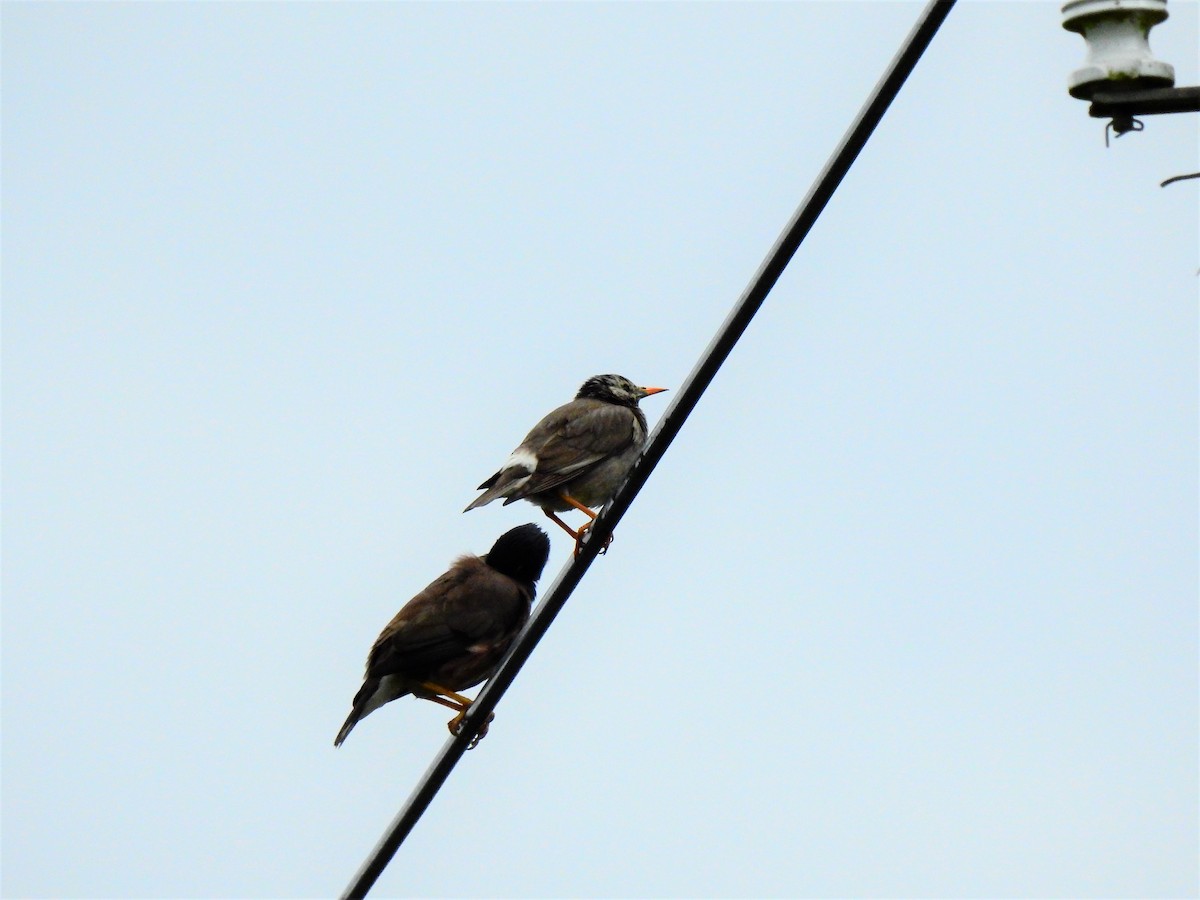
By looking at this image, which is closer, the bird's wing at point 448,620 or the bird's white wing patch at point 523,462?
the bird's wing at point 448,620

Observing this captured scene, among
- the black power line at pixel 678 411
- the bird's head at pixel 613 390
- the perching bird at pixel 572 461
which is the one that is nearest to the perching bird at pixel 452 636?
the perching bird at pixel 572 461

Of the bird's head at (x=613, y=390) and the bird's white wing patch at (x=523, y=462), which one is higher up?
the bird's head at (x=613, y=390)

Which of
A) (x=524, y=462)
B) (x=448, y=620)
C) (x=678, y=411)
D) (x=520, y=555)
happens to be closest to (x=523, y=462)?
(x=524, y=462)

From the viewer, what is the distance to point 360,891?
5.36 meters

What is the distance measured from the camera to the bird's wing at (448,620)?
761cm

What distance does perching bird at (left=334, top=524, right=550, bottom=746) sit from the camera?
7562mm

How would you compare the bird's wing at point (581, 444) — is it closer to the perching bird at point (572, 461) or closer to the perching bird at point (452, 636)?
the perching bird at point (572, 461)

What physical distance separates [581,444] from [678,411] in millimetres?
3911

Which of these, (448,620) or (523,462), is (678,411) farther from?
(523,462)

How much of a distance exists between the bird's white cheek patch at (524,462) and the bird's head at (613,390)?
101cm

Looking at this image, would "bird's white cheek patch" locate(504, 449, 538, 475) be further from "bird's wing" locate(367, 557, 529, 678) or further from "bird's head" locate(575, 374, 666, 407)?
"bird's head" locate(575, 374, 666, 407)

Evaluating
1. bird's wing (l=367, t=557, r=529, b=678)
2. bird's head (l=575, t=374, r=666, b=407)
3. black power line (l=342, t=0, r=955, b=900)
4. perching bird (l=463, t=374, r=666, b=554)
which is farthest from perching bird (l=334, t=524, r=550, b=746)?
black power line (l=342, t=0, r=955, b=900)

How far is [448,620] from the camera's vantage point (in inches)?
310

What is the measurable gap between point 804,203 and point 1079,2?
0.88m
